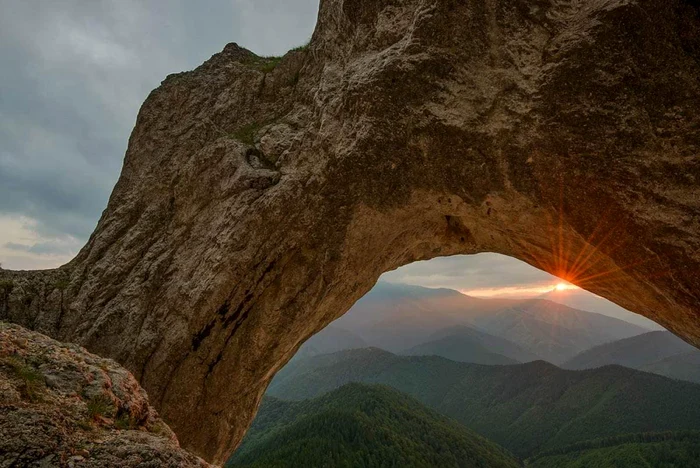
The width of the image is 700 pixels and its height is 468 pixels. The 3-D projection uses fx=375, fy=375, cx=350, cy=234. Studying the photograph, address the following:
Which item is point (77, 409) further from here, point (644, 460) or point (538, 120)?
point (644, 460)

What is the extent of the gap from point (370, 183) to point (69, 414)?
1015cm

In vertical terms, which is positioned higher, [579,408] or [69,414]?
[69,414]

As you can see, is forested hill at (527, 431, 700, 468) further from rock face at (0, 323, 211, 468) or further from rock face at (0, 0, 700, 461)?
rock face at (0, 323, 211, 468)

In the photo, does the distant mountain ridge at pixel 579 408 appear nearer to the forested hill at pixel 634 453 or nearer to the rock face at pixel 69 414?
the forested hill at pixel 634 453

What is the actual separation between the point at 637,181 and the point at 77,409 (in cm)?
1308

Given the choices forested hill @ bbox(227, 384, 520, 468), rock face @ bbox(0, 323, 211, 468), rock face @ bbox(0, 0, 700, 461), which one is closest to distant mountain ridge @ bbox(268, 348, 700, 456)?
forested hill @ bbox(227, 384, 520, 468)

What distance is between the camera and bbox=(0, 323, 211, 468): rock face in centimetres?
514

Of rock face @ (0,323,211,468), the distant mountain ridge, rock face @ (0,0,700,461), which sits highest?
rock face @ (0,0,700,461)

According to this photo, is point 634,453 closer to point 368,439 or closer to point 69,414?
point 368,439

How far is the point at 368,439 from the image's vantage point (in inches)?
3784

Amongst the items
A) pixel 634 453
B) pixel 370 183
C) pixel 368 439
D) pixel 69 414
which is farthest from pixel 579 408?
pixel 69 414

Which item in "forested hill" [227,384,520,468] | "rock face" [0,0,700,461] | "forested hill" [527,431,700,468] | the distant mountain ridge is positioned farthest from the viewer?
the distant mountain ridge

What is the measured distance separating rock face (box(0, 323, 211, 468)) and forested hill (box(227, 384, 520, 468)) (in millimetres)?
83001

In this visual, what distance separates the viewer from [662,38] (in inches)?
353
